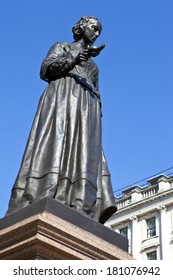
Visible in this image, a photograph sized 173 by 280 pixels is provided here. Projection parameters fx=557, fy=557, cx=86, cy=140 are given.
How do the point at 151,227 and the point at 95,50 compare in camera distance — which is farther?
the point at 151,227

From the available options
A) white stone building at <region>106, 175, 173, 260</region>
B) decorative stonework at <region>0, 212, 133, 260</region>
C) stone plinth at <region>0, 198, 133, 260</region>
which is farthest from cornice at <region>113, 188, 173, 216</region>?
decorative stonework at <region>0, 212, 133, 260</region>

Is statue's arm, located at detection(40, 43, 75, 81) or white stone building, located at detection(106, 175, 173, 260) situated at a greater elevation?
white stone building, located at detection(106, 175, 173, 260)

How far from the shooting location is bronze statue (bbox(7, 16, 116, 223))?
6129 millimetres

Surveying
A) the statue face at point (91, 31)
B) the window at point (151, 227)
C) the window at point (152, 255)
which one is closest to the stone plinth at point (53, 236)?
the statue face at point (91, 31)

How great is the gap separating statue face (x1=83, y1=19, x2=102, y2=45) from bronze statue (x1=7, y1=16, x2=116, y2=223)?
333mm

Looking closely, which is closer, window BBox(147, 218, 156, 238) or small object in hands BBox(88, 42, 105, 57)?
small object in hands BBox(88, 42, 105, 57)

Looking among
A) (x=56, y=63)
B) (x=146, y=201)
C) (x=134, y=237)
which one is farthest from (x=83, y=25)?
(x=134, y=237)

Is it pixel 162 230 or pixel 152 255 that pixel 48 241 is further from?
pixel 152 255

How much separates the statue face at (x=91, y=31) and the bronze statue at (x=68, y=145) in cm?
33

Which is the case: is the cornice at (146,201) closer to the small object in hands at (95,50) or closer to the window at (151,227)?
the window at (151,227)

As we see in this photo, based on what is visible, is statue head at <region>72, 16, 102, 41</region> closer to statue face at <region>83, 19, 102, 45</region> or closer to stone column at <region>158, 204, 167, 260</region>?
statue face at <region>83, 19, 102, 45</region>

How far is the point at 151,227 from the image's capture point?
4128 centimetres

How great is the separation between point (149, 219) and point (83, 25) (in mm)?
35084
